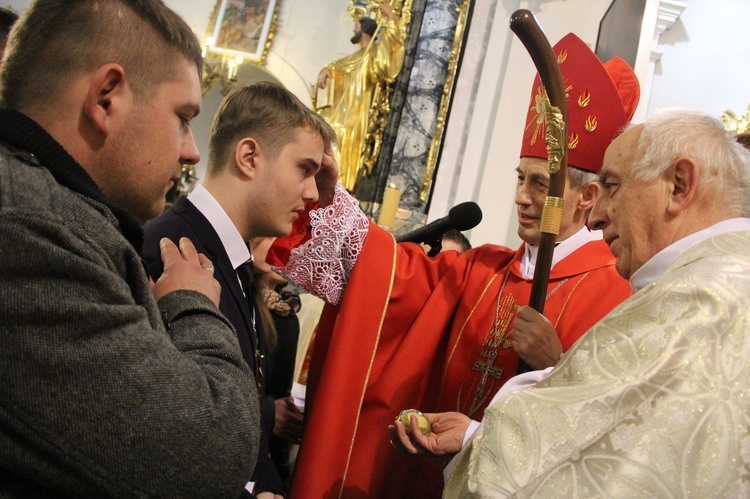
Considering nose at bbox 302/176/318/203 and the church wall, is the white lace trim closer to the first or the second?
nose at bbox 302/176/318/203

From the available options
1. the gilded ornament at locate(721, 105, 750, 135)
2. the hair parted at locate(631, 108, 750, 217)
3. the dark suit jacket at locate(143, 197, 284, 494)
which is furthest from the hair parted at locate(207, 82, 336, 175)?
the gilded ornament at locate(721, 105, 750, 135)

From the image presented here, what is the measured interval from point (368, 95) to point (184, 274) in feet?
21.1

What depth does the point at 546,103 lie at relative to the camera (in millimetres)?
2250

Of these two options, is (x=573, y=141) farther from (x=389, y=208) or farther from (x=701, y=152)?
(x=389, y=208)

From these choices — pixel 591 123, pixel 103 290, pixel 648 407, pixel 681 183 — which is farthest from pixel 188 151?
pixel 591 123

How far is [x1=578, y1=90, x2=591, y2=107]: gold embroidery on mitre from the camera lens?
280 centimetres

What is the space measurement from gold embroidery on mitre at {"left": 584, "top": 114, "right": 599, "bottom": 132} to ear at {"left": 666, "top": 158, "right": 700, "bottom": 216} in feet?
3.23

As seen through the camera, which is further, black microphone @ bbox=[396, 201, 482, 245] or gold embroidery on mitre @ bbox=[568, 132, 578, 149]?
gold embroidery on mitre @ bbox=[568, 132, 578, 149]

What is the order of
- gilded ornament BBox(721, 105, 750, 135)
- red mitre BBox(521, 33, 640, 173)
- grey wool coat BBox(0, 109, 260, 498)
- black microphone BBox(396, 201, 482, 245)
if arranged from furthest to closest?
gilded ornament BBox(721, 105, 750, 135) → red mitre BBox(521, 33, 640, 173) → black microphone BBox(396, 201, 482, 245) → grey wool coat BBox(0, 109, 260, 498)

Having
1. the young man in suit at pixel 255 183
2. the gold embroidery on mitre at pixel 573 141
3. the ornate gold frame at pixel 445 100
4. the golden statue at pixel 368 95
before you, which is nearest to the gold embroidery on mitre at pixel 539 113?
the gold embroidery on mitre at pixel 573 141

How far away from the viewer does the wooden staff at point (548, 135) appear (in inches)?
83.4

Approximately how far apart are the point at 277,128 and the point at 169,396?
118cm

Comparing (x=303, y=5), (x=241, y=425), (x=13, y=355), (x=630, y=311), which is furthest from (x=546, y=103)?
(x=303, y=5)

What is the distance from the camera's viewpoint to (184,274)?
1.39 metres
